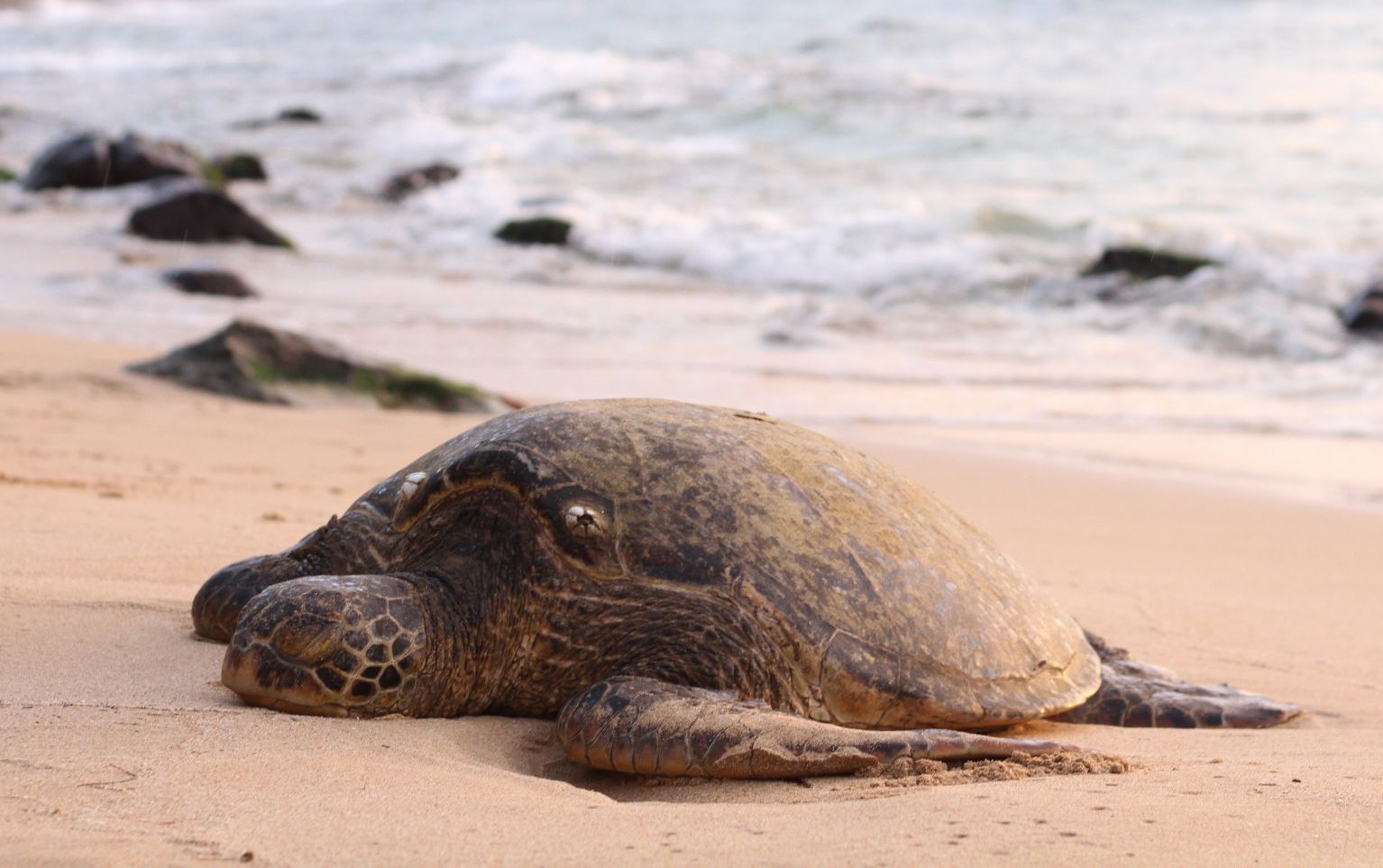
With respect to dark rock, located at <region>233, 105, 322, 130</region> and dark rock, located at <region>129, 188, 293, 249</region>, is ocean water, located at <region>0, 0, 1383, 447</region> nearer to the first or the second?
dark rock, located at <region>233, 105, 322, 130</region>

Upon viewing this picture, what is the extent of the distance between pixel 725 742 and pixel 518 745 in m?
0.48

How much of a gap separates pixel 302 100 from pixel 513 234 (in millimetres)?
15095

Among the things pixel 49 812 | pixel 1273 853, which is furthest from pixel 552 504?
pixel 1273 853

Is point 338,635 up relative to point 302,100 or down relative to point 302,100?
down

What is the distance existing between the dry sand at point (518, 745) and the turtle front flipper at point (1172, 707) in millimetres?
85

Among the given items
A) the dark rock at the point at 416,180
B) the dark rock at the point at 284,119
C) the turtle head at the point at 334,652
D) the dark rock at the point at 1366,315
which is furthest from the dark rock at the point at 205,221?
the dark rock at the point at 284,119

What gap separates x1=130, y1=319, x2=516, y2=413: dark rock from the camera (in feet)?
23.0

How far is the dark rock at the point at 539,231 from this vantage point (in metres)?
14.1

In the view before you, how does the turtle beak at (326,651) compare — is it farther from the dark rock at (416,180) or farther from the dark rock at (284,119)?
the dark rock at (284,119)

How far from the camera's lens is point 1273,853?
209 cm

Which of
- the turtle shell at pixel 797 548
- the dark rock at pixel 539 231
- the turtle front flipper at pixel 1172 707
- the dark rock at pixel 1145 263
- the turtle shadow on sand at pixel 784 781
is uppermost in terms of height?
the dark rock at pixel 1145 263

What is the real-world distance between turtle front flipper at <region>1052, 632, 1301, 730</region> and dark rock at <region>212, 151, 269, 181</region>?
16.4 metres

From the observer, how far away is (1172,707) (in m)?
3.46

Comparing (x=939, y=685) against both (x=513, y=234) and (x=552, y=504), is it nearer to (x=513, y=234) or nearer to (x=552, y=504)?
(x=552, y=504)
